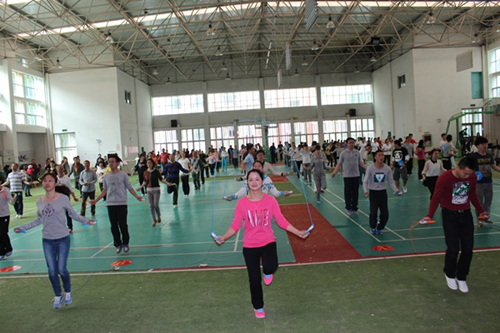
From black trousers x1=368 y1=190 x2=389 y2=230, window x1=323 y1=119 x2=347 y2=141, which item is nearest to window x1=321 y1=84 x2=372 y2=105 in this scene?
window x1=323 y1=119 x2=347 y2=141

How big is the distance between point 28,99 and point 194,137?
56.8 feet

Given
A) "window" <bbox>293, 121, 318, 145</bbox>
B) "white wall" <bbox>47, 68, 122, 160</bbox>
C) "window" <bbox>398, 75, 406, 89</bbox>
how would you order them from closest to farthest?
"white wall" <bbox>47, 68, 122, 160</bbox>, "window" <bbox>398, 75, 406, 89</bbox>, "window" <bbox>293, 121, 318, 145</bbox>

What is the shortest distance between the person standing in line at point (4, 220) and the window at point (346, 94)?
37.6 meters

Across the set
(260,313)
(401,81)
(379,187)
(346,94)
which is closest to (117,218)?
(260,313)

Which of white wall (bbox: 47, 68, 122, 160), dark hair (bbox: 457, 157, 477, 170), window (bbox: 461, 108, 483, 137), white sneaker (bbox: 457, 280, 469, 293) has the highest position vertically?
white wall (bbox: 47, 68, 122, 160)

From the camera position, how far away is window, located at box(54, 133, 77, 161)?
3328cm

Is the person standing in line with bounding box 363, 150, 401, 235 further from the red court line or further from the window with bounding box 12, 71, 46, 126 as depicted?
the window with bounding box 12, 71, 46, 126

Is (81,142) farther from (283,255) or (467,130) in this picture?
(467,130)

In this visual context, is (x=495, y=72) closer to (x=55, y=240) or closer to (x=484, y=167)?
(x=484, y=167)

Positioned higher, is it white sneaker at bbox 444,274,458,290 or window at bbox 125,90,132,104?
window at bbox 125,90,132,104

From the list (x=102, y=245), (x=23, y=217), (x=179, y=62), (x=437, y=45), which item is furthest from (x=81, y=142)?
(x=437, y=45)

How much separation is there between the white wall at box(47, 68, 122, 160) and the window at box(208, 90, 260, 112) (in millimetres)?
12394

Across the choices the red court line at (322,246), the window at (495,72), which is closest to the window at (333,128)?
the window at (495,72)

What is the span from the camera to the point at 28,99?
30.4 metres
